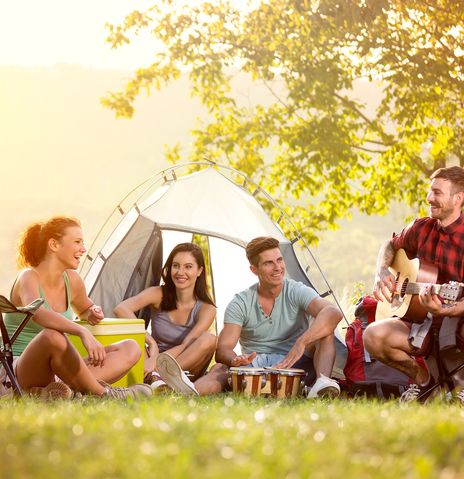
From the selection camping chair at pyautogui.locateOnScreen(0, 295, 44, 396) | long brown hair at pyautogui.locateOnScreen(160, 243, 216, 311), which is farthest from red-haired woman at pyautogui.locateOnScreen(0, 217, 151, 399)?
long brown hair at pyautogui.locateOnScreen(160, 243, 216, 311)

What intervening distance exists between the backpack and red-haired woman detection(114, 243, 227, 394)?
0.93 m

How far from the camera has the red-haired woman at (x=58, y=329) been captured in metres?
5.09

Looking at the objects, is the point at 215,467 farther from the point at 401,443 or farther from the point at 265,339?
the point at 265,339

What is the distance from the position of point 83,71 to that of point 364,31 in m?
36.1

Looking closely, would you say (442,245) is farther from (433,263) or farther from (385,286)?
(385,286)

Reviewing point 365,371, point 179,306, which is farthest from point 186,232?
point 365,371

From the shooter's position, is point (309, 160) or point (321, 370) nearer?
point (321, 370)

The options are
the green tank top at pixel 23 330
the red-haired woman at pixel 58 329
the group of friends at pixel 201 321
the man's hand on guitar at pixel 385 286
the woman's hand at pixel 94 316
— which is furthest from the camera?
the man's hand on guitar at pixel 385 286

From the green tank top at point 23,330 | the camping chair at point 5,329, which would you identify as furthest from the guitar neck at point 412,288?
the camping chair at point 5,329

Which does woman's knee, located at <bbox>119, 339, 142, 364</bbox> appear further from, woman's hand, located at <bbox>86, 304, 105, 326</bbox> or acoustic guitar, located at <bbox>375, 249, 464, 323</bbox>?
acoustic guitar, located at <bbox>375, 249, 464, 323</bbox>

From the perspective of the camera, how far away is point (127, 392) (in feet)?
17.5

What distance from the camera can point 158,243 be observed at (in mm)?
7805

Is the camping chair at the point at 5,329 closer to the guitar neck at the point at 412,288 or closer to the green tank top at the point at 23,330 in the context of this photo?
the green tank top at the point at 23,330

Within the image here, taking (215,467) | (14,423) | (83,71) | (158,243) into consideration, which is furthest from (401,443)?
(83,71)
